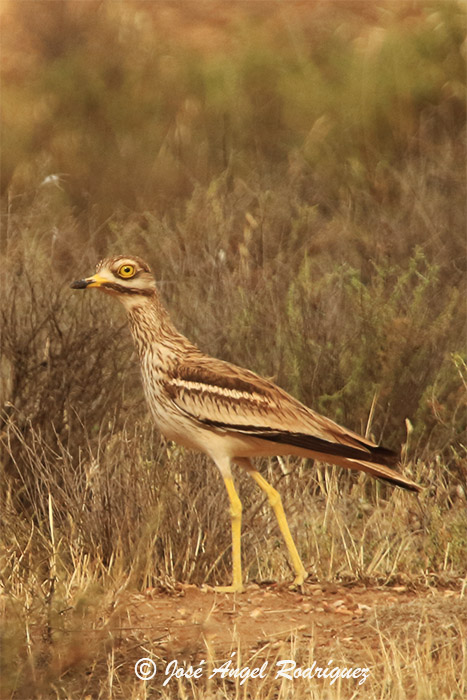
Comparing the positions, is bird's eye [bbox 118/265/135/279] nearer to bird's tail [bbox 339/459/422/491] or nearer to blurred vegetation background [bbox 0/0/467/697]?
blurred vegetation background [bbox 0/0/467/697]

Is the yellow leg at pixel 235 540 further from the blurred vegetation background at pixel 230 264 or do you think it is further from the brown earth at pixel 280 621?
the blurred vegetation background at pixel 230 264

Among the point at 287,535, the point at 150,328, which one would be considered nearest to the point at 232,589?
the point at 287,535

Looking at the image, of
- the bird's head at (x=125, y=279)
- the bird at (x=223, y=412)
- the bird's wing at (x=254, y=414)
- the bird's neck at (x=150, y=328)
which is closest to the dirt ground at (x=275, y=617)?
the bird at (x=223, y=412)

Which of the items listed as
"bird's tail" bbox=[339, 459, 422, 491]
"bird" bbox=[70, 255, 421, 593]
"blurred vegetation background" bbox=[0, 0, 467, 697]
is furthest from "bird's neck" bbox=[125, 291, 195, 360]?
"bird's tail" bbox=[339, 459, 422, 491]

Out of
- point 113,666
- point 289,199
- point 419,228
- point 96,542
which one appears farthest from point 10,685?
point 289,199

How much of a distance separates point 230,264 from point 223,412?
509cm

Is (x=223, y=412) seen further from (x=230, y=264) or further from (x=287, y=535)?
(x=230, y=264)

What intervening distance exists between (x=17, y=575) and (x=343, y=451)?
151 centimetres

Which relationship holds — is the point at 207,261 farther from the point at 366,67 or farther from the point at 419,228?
the point at 366,67

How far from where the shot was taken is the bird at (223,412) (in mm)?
5453

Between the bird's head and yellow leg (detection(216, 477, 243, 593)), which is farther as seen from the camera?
the bird's head

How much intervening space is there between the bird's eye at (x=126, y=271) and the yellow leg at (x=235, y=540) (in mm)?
1029

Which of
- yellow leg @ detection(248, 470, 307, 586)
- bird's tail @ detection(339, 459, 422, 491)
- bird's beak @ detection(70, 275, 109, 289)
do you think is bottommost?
yellow leg @ detection(248, 470, 307, 586)

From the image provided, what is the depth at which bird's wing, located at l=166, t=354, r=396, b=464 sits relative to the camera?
5.42m
